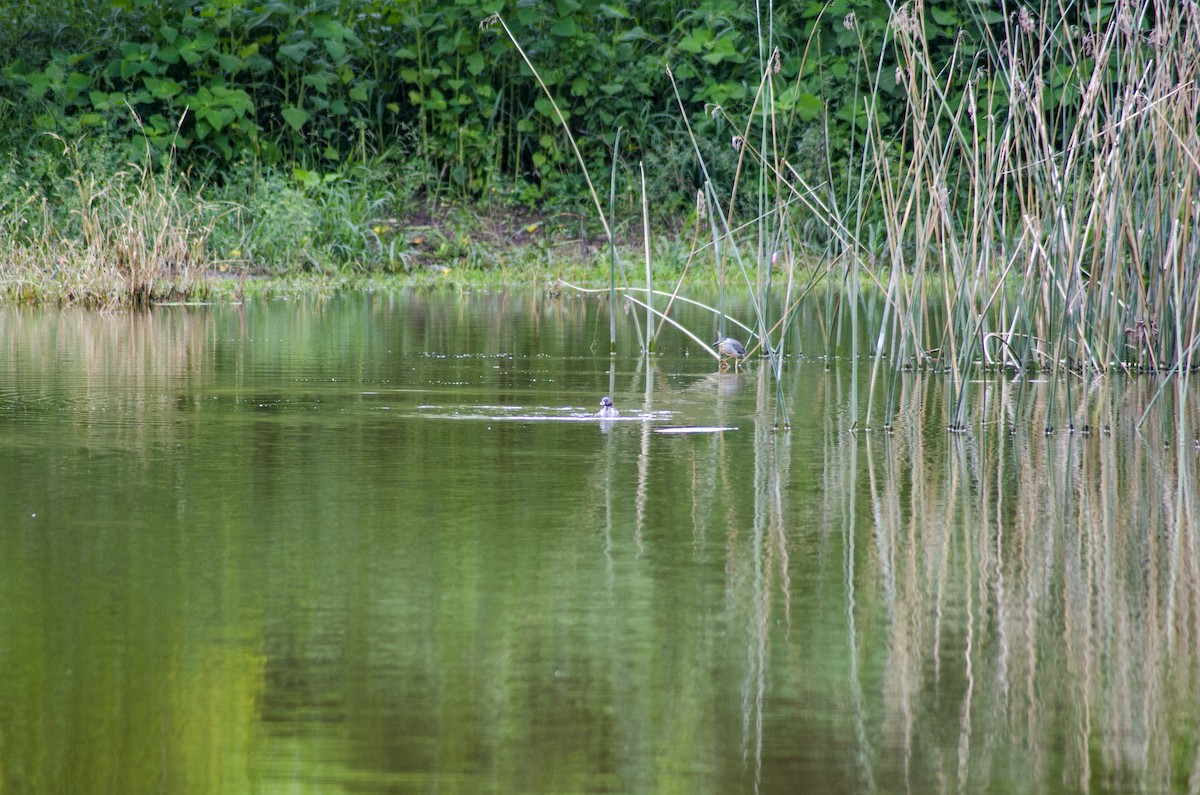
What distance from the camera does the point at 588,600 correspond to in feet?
8.07

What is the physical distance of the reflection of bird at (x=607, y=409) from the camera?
15.0 ft

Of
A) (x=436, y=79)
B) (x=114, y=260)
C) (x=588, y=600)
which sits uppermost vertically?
(x=436, y=79)

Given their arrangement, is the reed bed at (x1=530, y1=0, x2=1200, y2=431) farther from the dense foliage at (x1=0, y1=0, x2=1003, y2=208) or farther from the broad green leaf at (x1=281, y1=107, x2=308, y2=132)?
the broad green leaf at (x1=281, y1=107, x2=308, y2=132)

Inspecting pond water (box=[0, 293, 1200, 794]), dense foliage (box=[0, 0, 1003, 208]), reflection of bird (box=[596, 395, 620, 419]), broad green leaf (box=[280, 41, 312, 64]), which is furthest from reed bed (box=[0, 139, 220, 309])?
reflection of bird (box=[596, 395, 620, 419])

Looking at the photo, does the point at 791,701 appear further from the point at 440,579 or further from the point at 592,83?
the point at 592,83

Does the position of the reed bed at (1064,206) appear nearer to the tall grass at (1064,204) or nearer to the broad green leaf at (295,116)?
the tall grass at (1064,204)

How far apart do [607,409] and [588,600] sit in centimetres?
220

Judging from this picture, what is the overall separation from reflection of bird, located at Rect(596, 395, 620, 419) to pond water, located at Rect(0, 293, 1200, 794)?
0.04 metres

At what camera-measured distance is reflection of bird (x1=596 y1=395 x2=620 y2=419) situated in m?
4.57

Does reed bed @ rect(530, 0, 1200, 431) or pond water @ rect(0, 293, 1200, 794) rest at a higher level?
reed bed @ rect(530, 0, 1200, 431)

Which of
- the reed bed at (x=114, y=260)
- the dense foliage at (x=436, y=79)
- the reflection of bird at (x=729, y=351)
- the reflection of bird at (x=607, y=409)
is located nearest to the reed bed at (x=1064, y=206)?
the reflection of bird at (x=607, y=409)

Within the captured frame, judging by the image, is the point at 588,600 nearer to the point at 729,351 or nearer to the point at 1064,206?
the point at 1064,206

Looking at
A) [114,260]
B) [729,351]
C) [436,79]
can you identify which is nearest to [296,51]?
[436,79]

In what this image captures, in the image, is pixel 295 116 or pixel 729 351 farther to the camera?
pixel 295 116
